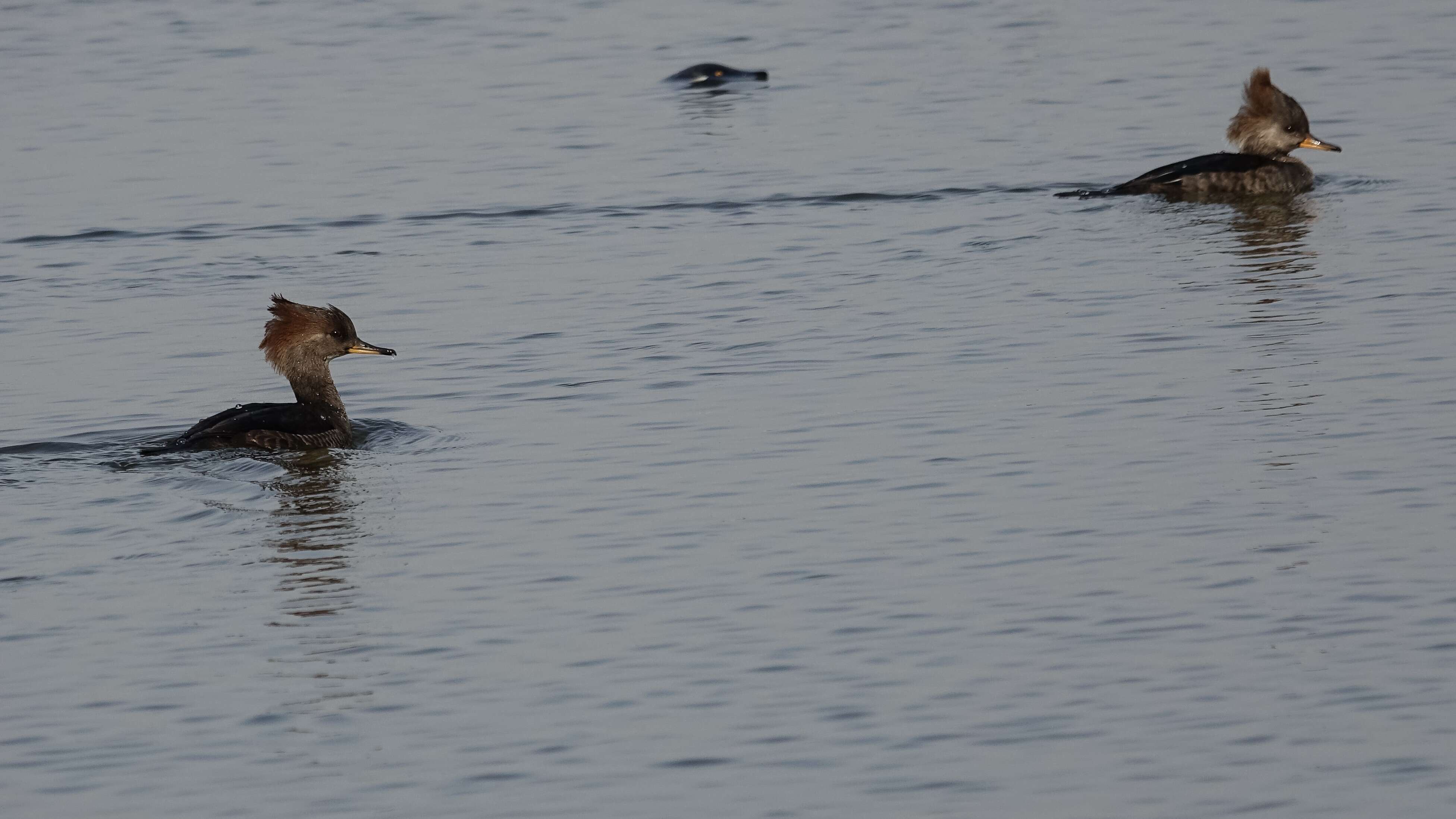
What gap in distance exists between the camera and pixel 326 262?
16969 millimetres

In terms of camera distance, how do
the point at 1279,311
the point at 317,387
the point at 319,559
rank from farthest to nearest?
1. the point at 1279,311
2. the point at 317,387
3. the point at 319,559

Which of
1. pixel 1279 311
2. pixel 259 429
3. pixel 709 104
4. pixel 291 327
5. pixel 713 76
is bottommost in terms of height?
pixel 1279 311

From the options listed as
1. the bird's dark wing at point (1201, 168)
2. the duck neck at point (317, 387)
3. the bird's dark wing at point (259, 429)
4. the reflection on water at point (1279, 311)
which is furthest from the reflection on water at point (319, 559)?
the bird's dark wing at point (1201, 168)

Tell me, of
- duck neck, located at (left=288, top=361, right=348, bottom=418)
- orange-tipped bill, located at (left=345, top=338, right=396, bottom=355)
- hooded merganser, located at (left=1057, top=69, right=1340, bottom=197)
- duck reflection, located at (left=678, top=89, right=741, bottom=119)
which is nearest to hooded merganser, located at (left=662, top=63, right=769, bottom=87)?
duck reflection, located at (left=678, top=89, right=741, bottom=119)

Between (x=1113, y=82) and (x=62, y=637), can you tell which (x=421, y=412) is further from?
(x=1113, y=82)

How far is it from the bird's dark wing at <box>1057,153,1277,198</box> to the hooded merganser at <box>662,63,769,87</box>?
24.3 feet

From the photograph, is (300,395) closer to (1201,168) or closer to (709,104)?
(1201,168)

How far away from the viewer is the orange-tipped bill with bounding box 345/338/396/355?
12.4 m

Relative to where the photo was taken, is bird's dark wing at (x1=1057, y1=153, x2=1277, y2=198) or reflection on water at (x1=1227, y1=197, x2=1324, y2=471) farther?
bird's dark wing at (x1=1057, y1=153, x2=1277, y2=198)

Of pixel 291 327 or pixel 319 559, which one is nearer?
pixel 319 559

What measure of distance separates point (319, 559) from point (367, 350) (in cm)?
300

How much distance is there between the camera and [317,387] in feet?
40.7

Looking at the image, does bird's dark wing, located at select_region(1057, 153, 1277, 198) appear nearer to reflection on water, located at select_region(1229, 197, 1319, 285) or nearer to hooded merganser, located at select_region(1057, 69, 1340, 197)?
hooded merganser, located at select_region(1057, 69, 1340, 197)

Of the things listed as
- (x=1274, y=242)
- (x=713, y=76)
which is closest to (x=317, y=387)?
(x=1274, y=242)
